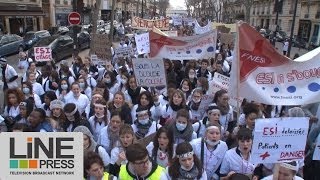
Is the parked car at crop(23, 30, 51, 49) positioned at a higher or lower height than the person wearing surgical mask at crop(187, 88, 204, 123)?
lower

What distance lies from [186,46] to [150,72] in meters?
1.49

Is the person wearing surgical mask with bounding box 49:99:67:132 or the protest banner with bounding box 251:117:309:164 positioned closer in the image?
the protest banner with bounding box 251:117:309:164

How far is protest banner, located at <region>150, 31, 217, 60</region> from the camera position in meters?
8.69

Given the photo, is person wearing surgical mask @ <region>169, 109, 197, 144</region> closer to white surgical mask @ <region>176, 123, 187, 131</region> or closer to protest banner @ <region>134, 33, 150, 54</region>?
white surgical mask @ <region>176, 123, 187, 131</region>

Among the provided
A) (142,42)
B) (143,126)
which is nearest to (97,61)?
(142,42)

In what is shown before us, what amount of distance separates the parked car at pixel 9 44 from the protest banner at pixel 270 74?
18.7 meters

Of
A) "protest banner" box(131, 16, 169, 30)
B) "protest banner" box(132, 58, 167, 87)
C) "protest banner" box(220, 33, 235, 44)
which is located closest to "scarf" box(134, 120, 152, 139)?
"protest banner" box(132, 58, 167, 87)

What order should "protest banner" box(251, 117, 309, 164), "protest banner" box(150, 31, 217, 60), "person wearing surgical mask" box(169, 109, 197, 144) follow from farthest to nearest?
"protest banner" box(150, 31, 217, 60)
"person wearing surgical mask" box(169, 109, 197, 144)
"protest banner" box(251, 117, 309, 164)

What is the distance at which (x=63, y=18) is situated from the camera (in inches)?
1973

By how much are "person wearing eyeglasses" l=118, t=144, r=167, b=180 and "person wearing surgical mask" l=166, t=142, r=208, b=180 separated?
0.19 metres

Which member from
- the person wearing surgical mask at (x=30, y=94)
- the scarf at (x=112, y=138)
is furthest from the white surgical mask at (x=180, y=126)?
the person wearing surgical mask at (x=30, y=94)

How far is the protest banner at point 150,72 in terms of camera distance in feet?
24.7

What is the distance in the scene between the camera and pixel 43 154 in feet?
9.21

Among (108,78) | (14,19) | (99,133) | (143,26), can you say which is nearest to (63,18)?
(14,19)
